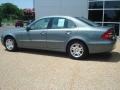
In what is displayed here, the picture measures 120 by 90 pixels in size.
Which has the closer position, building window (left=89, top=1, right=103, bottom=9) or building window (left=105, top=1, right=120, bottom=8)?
building window (left=105, top=1, right=120, bottom=8)

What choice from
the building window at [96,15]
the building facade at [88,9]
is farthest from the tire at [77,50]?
the building window at [96,15]

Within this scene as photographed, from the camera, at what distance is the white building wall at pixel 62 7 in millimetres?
20422

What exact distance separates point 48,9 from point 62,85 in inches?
649

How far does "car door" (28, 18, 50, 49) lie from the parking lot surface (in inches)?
18.5

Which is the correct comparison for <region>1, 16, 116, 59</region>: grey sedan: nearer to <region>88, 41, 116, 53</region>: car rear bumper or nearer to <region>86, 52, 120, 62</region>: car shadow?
<region>88, 41, 116, 53</region>: car rear bumper

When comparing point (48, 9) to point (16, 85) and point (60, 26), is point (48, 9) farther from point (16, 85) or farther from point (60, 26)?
point (16, 85)

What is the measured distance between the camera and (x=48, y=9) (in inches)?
850

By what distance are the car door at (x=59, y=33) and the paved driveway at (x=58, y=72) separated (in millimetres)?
445

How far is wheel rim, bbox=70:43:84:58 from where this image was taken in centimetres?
853

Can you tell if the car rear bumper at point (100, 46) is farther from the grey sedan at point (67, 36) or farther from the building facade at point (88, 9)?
the building facade at point (88, 9)

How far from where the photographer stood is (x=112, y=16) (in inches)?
752

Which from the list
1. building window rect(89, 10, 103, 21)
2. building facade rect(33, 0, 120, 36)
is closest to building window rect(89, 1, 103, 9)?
building facade rect(33, 0, 120, 36)

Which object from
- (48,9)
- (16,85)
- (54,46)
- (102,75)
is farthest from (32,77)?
(48,9)

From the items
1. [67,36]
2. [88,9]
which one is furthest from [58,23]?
[88,9]
